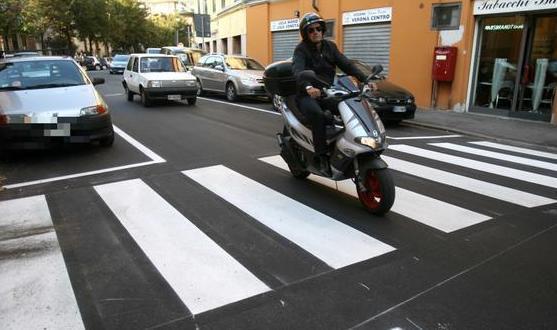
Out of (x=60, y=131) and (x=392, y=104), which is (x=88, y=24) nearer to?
(x=392, y=104)

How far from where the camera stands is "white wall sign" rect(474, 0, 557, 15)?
11.7 meters

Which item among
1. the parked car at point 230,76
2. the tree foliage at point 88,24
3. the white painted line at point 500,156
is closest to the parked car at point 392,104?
the white painted line at point 500,156

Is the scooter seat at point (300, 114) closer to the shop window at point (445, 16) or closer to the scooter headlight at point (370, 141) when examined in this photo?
the scooter headlight at point (370, 141)

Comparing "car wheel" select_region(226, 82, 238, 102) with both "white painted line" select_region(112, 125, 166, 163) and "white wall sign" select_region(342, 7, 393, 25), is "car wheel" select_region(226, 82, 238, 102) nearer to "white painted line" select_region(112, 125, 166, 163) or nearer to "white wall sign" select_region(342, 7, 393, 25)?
"white wall sign" select_region(342, 7, 393, 25)

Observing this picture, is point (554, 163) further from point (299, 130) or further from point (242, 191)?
point (242, 191)

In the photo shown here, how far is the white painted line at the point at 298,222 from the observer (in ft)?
13.5

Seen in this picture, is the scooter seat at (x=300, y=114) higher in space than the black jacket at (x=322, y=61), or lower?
lower

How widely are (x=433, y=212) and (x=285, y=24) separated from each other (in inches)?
729

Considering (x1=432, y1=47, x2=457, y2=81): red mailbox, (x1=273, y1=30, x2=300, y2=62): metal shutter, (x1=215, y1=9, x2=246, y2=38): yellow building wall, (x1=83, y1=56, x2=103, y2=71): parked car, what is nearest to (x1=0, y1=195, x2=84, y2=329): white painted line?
(x1=432, y1=47, x2=457, y2=81): red mailbox

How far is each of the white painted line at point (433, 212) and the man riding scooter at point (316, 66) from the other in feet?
2.99

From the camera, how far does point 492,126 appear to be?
11.7 metres

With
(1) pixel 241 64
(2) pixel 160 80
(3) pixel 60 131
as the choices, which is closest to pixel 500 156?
(3) pixel 60 131

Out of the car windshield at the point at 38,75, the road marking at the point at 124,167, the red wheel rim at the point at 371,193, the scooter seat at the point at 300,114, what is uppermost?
the car windshield at the point at 38,75

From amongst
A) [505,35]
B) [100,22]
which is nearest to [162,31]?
[100,22]
